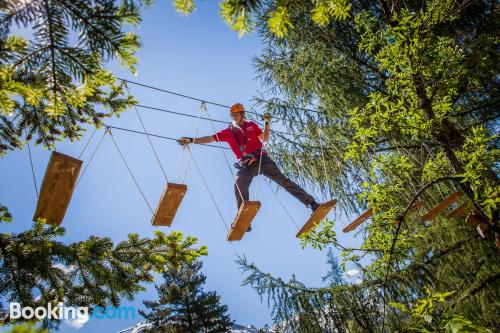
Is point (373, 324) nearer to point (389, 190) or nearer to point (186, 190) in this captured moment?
point (389, 190)

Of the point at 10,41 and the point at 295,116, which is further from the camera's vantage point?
the point at 295,116

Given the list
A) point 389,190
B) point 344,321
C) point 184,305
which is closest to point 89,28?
point 389,190

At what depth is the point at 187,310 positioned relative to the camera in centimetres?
1852

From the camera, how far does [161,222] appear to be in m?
4.29

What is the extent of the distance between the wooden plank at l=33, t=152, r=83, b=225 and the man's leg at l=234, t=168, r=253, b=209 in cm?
221

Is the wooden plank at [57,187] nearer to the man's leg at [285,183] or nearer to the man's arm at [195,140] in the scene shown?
the man's arm at [195,140]

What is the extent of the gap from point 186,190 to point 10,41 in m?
2.76

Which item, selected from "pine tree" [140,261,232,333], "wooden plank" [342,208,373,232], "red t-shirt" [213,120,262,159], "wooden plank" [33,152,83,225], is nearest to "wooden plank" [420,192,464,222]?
Answer: "wooden plank" [342,208,373,232]

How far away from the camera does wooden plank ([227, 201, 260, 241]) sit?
13.5ft

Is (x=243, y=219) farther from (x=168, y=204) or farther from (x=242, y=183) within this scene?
(x=168, y=204)

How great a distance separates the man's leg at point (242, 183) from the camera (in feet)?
16.3

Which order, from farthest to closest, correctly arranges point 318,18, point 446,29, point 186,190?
1. point 446,29
2. point 186,190
3. point 318,18

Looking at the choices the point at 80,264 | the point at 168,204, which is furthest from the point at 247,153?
the point at 80,264

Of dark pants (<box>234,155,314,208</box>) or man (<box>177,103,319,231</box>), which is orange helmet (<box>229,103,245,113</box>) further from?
dark pants (<box>234,155,314,208</box>)
